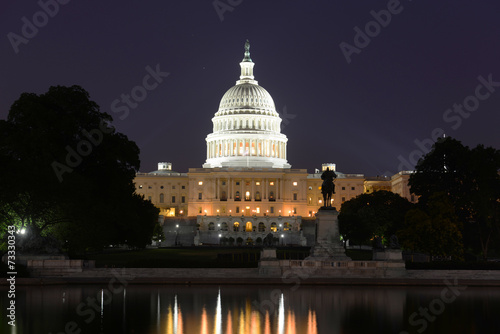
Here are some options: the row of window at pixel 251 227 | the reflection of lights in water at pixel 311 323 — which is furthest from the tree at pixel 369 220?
the reflection of lights in water at pixel 311 323

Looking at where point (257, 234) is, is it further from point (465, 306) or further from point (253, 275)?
point (465, 306)

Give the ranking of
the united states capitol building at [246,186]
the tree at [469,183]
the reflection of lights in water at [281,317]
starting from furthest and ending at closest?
the united states capitol building at [246,186], the tree at [469,183], the reflection of lights in water at [281,317]

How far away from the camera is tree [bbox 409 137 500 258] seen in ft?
266

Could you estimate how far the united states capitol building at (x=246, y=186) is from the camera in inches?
6368

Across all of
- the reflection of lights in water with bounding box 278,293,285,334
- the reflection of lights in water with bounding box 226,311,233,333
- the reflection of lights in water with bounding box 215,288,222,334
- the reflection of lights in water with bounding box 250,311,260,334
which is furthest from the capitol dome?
the reflection of lights in water with bounding box 226,311,233,333

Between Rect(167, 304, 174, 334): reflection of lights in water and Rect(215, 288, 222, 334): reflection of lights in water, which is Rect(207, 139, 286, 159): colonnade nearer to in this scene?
Rect(215, 288, 222, 334): reflection of lights in water

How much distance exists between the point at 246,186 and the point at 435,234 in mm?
111013

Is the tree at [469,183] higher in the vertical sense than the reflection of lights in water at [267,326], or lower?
higher

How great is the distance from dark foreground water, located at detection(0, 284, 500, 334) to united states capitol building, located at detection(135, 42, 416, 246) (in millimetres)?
101322

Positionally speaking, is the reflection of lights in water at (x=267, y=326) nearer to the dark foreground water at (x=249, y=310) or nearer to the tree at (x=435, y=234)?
the dark foreground water at (x=249, y=310)

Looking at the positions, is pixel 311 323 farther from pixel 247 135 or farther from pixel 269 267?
pixel 247 135

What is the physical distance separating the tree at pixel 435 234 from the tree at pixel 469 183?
547 centimetres

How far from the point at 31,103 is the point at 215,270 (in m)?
21.5

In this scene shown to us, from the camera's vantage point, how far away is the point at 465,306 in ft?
129
